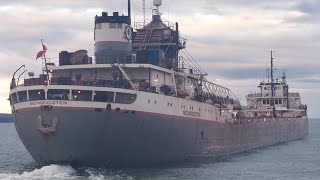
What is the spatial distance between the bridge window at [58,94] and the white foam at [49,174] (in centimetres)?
505

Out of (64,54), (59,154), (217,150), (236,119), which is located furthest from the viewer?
(236,119)

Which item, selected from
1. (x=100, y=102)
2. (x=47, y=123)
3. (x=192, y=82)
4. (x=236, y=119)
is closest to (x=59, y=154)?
(x=47, y=123)

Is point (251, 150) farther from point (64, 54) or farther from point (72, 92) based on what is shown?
point (72, 92)

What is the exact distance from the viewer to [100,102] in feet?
125

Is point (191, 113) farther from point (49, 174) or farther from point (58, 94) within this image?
point (49, 174)

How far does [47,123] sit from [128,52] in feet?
39.5

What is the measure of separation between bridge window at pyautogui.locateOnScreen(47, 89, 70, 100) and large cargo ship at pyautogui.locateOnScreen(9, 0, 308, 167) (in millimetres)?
35

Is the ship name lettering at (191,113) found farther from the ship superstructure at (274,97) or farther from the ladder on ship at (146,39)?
the ship superstructure at (274,97)

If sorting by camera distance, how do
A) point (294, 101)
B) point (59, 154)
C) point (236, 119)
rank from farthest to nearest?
point (294, 101) < point (236, 119) < point (59, 154)

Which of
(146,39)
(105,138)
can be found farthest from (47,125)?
(146,39)

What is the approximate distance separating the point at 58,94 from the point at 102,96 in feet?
10.3

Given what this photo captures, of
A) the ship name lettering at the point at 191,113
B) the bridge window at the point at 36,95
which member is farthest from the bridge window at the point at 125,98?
the ship name lettering at the point at 191,113

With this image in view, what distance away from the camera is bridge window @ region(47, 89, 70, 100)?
125 ft

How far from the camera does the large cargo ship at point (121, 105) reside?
38.1 meters
